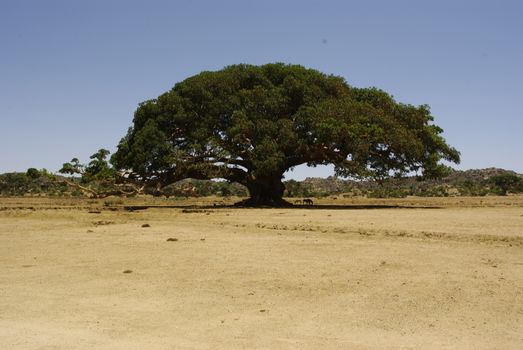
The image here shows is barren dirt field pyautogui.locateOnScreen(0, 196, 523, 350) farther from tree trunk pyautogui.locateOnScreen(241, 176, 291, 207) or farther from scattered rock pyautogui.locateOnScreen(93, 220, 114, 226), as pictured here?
tree trunk pyautogui.locateOnScreen(241, 176, 291, 207)

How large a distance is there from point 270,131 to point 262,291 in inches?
822

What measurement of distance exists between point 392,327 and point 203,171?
23.2 metres

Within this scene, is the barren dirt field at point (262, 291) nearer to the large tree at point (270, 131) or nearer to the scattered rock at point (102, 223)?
the scattered rock at point (102, 223)

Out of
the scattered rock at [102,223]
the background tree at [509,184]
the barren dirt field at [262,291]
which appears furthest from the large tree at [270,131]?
the background tree at [509,184]

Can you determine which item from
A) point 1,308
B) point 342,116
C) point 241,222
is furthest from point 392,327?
point 342,116

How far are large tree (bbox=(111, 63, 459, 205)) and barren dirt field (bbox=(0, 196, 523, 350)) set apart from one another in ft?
45.5

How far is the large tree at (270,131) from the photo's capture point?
2828 cm

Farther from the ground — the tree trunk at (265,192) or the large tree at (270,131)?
the large tree at (270,131)

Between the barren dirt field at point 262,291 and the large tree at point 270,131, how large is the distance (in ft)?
45.5

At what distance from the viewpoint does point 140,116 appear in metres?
30.9

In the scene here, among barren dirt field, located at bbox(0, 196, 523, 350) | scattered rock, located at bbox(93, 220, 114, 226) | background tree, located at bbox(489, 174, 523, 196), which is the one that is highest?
background tree, located at bbox(489, 174, 523, 196)

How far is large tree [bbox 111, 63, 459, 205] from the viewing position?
28.3 metres

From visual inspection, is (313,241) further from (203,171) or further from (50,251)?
(203,171)

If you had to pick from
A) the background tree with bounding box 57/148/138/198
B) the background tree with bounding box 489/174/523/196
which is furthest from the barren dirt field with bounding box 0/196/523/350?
the background tree with bounding box 489/174/523/196
